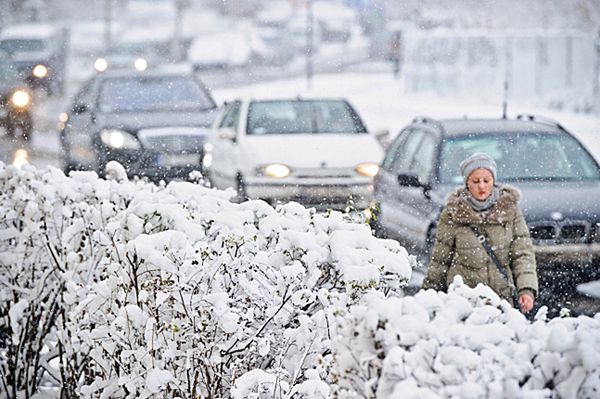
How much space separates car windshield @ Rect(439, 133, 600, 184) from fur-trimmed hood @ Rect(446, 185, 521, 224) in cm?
348

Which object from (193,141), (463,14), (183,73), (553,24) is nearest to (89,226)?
(193,141)

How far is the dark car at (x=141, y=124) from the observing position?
15445 millimetres

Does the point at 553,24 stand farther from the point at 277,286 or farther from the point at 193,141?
the point at 277,286

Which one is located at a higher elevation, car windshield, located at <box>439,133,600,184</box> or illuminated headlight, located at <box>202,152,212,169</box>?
car windshield, located at <box>439,133,600,184</box>

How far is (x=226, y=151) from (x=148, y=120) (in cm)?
199

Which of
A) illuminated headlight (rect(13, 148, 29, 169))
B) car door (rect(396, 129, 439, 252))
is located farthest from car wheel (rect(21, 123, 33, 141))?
car door (rect(396, 129, 439, 252))

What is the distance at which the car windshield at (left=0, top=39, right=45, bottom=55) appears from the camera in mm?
38844

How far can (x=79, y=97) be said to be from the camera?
18.0 meters

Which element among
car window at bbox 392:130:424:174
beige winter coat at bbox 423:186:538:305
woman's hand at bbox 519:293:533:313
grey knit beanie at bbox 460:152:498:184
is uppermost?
grey knit beanie at bbox 460:152:498:184

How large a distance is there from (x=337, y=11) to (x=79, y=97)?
4681 cm

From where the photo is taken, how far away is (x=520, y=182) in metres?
9.93

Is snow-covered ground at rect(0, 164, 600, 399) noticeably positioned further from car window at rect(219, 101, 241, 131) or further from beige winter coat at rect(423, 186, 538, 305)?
car window at rect(219, 101, 241, 131)

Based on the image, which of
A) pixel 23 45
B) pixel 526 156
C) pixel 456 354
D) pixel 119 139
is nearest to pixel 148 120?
pixel 119 139

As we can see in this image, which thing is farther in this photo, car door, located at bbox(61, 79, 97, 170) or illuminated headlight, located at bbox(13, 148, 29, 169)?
illuminated headlight, located at bbox(13, 148, 29, 169)
